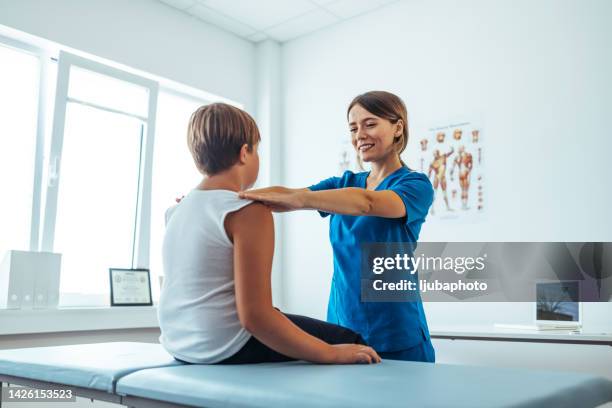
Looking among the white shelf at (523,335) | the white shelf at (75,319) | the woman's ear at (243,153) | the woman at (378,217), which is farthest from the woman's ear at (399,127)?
the white shelf at (75,319)

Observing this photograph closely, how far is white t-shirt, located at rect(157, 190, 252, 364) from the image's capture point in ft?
3.80

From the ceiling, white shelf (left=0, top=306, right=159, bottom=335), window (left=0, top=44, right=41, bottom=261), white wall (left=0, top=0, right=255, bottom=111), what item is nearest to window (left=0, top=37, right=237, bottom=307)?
window (left=0, top=44, right=41, bottom=261)

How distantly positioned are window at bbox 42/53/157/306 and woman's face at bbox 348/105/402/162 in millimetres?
2231

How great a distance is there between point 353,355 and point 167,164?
3.03m

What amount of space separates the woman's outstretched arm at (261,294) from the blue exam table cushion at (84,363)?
255 millimetres

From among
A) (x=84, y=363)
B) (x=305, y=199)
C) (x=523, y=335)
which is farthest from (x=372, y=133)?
(x=523, y=335)

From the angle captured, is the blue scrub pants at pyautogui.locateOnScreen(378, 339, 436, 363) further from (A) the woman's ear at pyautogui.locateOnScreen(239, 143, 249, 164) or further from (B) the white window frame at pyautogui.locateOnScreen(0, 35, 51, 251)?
(B) the white window frame at pyautogui.locateOnScreen(0, 35, 51, 251)

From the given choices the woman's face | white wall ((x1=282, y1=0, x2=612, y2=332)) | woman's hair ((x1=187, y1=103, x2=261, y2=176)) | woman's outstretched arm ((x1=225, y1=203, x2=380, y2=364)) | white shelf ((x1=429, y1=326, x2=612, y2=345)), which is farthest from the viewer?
white wall ((x1=282, y1=0, x2=612, y2=332))

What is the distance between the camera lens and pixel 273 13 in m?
4.05

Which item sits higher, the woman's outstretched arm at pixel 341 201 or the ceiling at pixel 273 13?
the ceiling at pixel 273 13

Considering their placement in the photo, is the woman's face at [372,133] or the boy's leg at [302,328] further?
the woman's face at [372,133]

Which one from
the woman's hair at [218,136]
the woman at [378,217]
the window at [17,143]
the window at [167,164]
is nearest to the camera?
the woman's hair at [218,136]

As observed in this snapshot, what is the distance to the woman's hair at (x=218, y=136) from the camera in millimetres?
1229

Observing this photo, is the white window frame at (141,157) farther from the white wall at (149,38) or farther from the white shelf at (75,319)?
the white shelf at (75,319)
